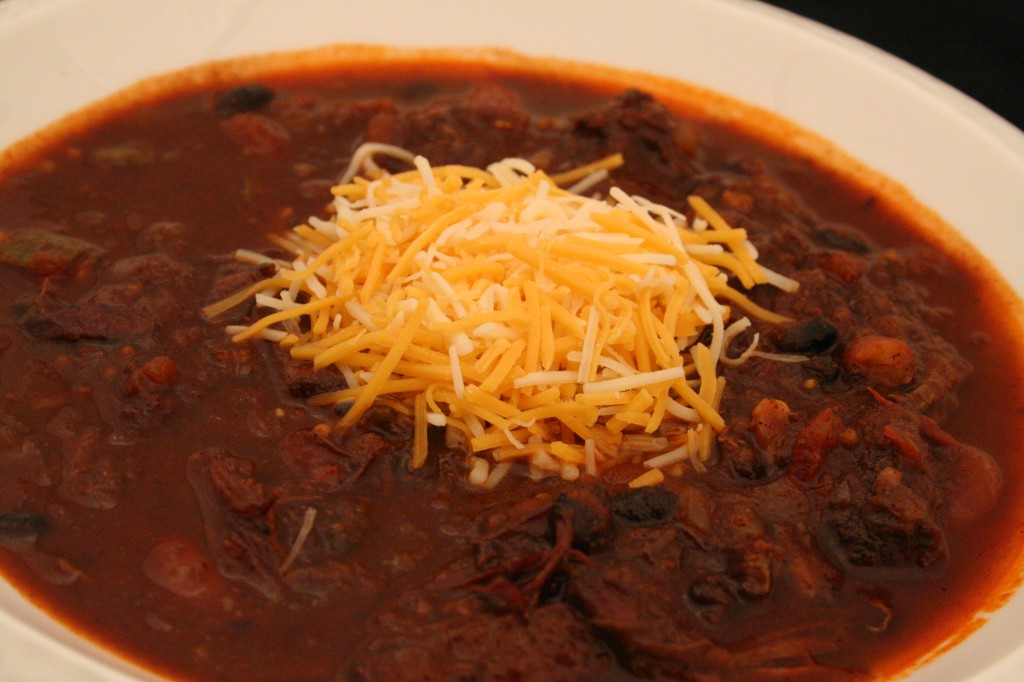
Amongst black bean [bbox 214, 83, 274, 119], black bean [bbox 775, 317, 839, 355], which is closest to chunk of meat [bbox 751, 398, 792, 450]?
black bean [bbox 775, 317, 839, 355]

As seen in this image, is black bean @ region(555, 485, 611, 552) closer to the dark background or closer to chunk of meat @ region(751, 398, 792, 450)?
chunk of meat @ region(751, 398, 792, 450)

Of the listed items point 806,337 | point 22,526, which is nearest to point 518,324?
point 806,337

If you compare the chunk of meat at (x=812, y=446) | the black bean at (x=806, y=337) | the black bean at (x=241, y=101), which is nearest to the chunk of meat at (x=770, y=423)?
the chunk of meat at (x=812, y=446)

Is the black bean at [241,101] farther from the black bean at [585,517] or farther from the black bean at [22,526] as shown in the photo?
the black bean at [585,517]

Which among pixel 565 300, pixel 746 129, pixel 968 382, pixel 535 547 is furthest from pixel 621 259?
pixel 746 129

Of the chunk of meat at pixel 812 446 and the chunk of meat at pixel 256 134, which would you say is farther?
the chunk of meat at pixel 256 134

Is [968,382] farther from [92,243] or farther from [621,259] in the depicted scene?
[92,243]
